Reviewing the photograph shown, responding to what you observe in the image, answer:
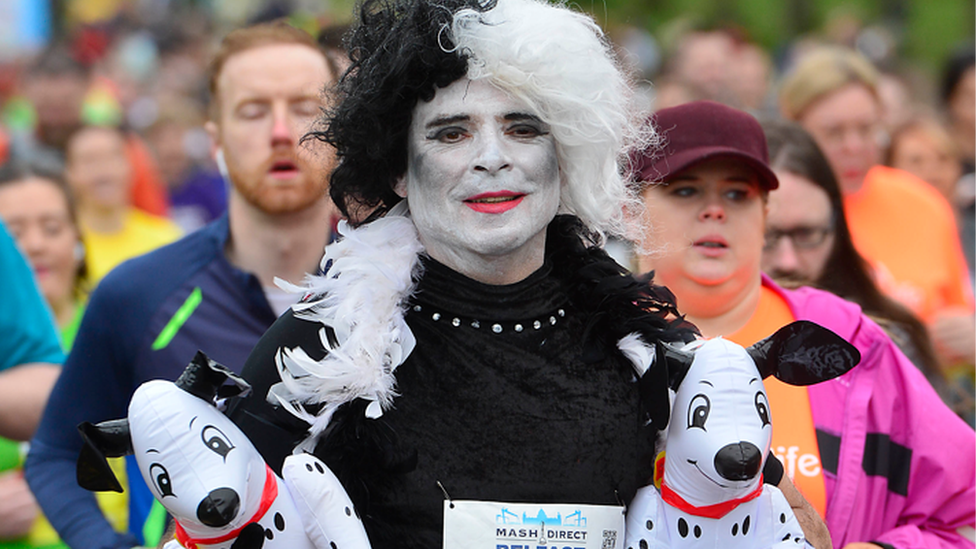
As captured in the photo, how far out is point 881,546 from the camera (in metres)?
2.62

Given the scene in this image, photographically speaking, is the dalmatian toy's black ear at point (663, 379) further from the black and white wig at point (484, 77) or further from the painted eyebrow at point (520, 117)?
the painted eyebrow at point (520, 117)

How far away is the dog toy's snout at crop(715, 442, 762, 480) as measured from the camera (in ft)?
6.73

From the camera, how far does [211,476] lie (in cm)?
192

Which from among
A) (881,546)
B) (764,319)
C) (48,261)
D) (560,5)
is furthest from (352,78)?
(48,261)

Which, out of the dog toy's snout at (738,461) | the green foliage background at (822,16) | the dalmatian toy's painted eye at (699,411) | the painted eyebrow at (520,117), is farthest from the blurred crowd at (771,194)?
the green foliage background at (822,16)

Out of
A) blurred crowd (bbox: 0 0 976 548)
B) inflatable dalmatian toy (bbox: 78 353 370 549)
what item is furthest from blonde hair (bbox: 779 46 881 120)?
inflatable dalmatian toy (bbox: 78 353 370 549)

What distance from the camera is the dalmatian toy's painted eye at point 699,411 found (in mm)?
2146

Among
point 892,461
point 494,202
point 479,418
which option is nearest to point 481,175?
Answer: point 494,202

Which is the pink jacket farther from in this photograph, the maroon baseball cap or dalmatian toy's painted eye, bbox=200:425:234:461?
dalmatian toy's painted eye, bbox=200:425:234:461

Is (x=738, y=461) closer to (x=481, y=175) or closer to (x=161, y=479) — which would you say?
(x=481, y=175)

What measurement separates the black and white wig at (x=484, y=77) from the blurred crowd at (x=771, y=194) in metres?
0.31

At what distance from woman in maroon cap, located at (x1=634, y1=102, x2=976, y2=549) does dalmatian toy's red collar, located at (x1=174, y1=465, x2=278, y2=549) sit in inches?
43.6

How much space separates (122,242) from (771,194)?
144 inches

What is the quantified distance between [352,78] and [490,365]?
2.23 feet
